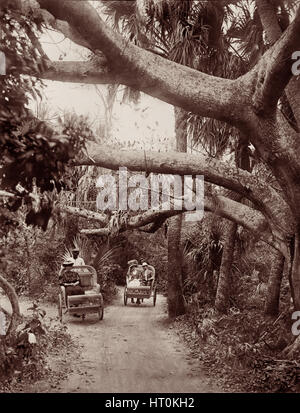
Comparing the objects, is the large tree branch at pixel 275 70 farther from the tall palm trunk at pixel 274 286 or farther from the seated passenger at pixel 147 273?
the seated passenger at pixel 147 273

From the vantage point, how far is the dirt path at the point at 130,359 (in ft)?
21.2

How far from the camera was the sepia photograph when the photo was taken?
3.95 metres

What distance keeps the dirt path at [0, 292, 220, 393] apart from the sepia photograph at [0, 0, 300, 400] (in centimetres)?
5

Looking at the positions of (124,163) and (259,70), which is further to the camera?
(124,163)

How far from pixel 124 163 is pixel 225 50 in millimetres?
3371

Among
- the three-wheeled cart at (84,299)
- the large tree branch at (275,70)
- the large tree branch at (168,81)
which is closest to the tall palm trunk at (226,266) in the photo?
the three-wheeled cart at (84,299)

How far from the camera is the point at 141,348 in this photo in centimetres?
904

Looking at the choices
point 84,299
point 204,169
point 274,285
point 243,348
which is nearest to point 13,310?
point 204,169

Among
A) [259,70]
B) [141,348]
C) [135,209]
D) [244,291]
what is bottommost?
[141,348]

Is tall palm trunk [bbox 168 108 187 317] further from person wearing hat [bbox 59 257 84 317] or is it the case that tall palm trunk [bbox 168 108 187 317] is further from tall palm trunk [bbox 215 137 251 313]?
person wearing hat [bbox 59 257 84 317]

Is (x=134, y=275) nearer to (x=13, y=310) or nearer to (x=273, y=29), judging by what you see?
(x=13, y=310)

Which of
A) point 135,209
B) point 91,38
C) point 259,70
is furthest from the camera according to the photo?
point 135,209

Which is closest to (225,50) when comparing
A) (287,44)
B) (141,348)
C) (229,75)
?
(229,75)
